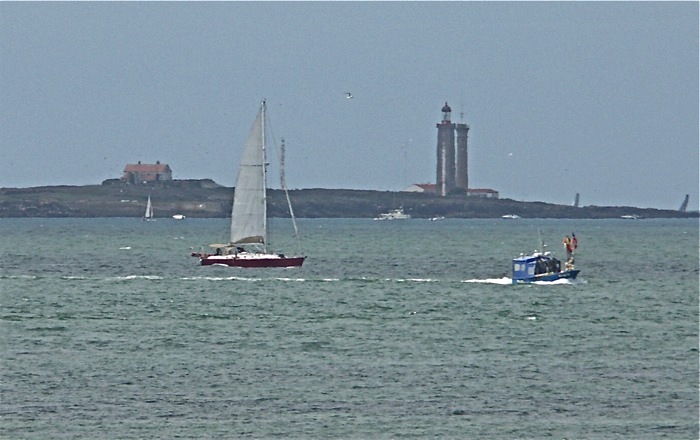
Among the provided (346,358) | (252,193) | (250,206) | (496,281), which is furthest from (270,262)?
(346,358)

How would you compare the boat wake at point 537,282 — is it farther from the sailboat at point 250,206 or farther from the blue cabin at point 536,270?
the sailboat at point 250,206

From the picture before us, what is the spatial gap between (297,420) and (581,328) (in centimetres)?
2437

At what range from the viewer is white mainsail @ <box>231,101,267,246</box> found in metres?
97.7

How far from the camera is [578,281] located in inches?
3334

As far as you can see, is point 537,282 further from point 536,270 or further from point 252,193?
point 252,193

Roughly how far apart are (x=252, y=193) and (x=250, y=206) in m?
0.95

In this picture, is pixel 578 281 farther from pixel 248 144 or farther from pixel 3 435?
pixel 3 435

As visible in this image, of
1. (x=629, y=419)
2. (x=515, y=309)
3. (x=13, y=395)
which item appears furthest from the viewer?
(x=515, y=309)

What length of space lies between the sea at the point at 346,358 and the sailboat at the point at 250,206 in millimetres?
9329

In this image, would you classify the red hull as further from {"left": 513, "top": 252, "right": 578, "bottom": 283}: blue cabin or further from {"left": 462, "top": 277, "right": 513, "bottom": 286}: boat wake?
{"left": 513, "top": 252, "right": 578, "bottom": 283}: blue cabin

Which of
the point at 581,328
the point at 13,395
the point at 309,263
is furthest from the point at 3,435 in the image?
the point at 309,263

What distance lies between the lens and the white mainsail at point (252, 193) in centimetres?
9769

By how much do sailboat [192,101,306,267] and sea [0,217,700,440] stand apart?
367 inches

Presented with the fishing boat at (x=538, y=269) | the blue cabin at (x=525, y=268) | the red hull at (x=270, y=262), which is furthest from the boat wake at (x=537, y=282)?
the red hull at (x=270, y=262)
